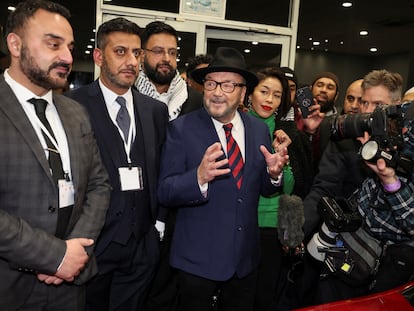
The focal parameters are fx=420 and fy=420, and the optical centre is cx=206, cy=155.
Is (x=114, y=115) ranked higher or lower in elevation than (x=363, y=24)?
lower

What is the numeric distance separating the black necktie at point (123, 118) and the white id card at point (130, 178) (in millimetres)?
158

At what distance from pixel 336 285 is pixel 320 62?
28.4 feet

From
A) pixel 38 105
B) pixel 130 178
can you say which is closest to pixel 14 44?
pixel 38 105

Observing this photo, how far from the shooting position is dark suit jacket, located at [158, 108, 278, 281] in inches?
77.9

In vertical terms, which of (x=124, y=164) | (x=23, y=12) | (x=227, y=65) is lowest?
Answer: (x=124, y=164)

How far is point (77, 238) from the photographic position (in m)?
1.61

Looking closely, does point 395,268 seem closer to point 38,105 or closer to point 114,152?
point 114,152

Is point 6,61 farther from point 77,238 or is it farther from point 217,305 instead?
point 217,305

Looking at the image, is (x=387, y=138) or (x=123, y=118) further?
(x=123, y=118)

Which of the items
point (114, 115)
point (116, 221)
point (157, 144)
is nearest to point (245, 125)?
point (157, 144)

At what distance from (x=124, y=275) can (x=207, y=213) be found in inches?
20.4

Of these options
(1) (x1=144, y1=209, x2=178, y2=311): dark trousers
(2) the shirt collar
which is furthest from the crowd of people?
(1) (x1=144, y1=209, x2=178, y2=311): dark trousers

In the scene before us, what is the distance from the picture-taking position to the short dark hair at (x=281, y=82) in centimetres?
281

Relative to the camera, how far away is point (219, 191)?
1999mm
